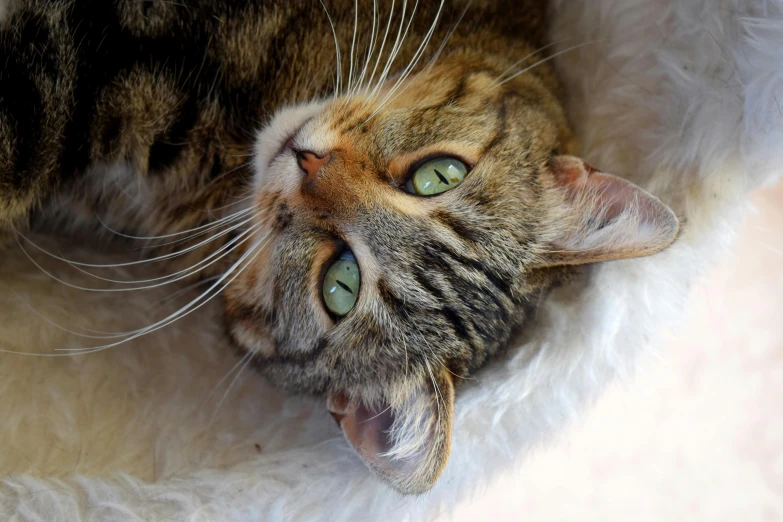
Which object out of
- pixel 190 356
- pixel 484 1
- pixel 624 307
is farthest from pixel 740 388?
pixel 190 356

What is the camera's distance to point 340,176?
766mm

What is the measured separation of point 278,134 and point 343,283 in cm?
24

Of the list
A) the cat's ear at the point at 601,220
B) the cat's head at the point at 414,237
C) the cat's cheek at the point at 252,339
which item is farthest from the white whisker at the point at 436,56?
the cat's cheek at the point at 252,339

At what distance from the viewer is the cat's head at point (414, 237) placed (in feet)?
2.54

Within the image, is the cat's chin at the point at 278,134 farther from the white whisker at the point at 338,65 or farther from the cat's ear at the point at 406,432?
the cat's ear at the point at 406,432

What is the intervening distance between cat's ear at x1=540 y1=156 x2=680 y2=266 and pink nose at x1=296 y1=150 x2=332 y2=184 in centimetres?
33

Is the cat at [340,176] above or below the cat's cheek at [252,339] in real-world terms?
above

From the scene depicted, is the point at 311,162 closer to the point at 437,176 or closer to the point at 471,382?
the point at 437,176

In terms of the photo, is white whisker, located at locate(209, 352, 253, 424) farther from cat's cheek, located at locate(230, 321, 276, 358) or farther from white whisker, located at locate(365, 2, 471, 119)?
white whisker, located at locate(365, 2, 471, 119)

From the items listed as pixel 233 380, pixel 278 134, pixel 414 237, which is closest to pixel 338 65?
pixel 278 134

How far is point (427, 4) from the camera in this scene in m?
1.00

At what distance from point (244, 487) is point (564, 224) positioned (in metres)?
0.62

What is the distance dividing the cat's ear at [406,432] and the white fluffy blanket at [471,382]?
9cm

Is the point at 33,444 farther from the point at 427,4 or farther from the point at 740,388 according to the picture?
the point at 740,388
